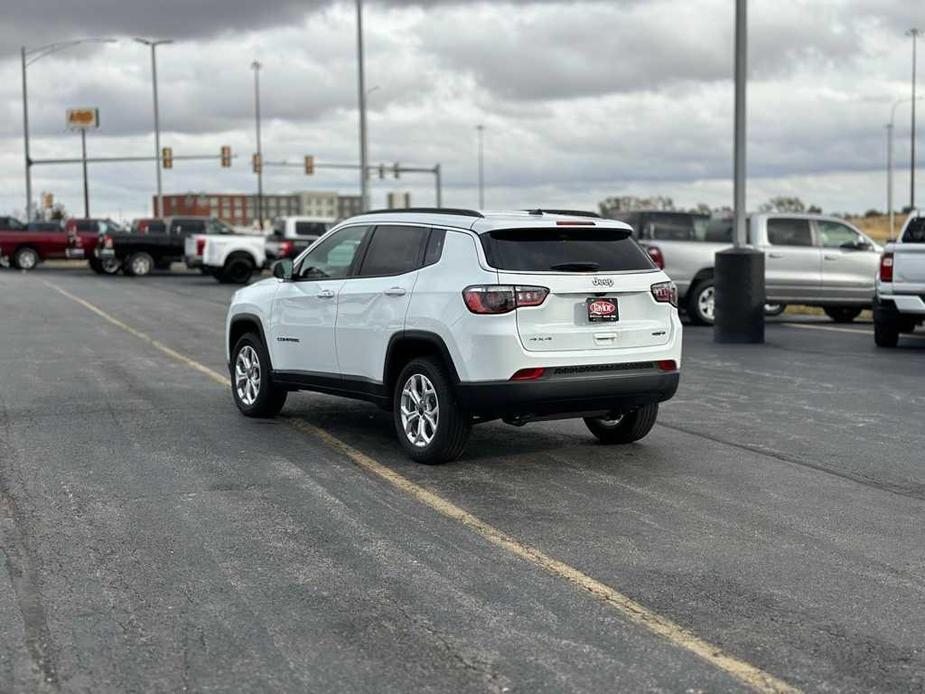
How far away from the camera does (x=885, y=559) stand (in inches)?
240

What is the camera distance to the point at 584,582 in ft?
18.6

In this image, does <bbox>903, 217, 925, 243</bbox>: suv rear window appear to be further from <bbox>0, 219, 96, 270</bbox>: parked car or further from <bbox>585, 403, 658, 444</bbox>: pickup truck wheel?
<bbox>0, 219, 96, 270</bbox>: parked car

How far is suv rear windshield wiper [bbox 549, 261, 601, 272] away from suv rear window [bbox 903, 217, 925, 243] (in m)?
9.87

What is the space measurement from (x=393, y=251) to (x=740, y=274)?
32.7ft

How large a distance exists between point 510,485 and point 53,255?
43.0 meters

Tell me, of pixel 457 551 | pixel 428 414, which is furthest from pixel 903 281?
pixel 457 551

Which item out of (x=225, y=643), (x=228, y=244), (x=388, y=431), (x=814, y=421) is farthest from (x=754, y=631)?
(x=228, y=244)

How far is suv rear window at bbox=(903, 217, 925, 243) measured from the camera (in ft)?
55.1

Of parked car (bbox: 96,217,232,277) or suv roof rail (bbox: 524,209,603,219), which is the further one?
parked car (bbox: 96,217,232,277)

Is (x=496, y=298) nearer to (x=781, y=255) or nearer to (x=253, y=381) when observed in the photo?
(x=253, y=381)

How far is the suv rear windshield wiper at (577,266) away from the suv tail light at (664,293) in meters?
0.49

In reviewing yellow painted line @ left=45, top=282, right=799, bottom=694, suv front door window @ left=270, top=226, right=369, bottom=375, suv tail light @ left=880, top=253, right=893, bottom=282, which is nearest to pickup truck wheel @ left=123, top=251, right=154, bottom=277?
suv tail light @ left=880, top=253, right=893, bottom=282

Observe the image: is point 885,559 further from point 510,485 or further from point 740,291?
point 740,291

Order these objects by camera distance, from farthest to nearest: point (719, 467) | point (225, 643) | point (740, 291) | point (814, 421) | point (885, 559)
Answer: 1. point (740, 291)
2. point (814, 421)
3. point (719, 467)
4. point (885, 559)
5. point (225, 643)
